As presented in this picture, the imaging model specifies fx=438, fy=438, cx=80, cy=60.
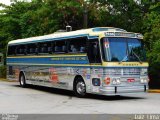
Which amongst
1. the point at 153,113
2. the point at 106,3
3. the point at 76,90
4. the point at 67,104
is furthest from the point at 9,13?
the point at 153,113

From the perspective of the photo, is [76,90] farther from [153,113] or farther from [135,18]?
[135,18]

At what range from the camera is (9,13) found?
45.2 metres

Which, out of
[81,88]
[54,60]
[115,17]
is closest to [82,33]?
[81,88]

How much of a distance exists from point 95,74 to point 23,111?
4738 mm

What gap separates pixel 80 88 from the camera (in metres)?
19.7

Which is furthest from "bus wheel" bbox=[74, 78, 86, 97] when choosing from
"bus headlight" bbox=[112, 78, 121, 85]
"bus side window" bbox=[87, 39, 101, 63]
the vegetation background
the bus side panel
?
the bus side panel

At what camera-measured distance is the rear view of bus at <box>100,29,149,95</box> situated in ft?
58.6

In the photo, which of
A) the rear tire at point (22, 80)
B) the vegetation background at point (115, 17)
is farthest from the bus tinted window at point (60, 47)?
the vegetation background at point (115, 17)

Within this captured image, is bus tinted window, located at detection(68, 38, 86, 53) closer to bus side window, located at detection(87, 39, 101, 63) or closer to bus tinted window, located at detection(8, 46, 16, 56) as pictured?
bus side window, located at detection(87, 39, 101, 63)

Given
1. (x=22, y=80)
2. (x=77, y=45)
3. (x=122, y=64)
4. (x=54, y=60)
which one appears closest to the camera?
(x=122, y=64)

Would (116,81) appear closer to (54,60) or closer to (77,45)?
(77,45)

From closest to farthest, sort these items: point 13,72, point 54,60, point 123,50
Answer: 1. point 123,50
2. point 54,60
3. point 13,72

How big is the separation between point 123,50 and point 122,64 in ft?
2.12

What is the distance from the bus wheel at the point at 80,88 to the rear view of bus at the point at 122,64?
1574 millimetres
